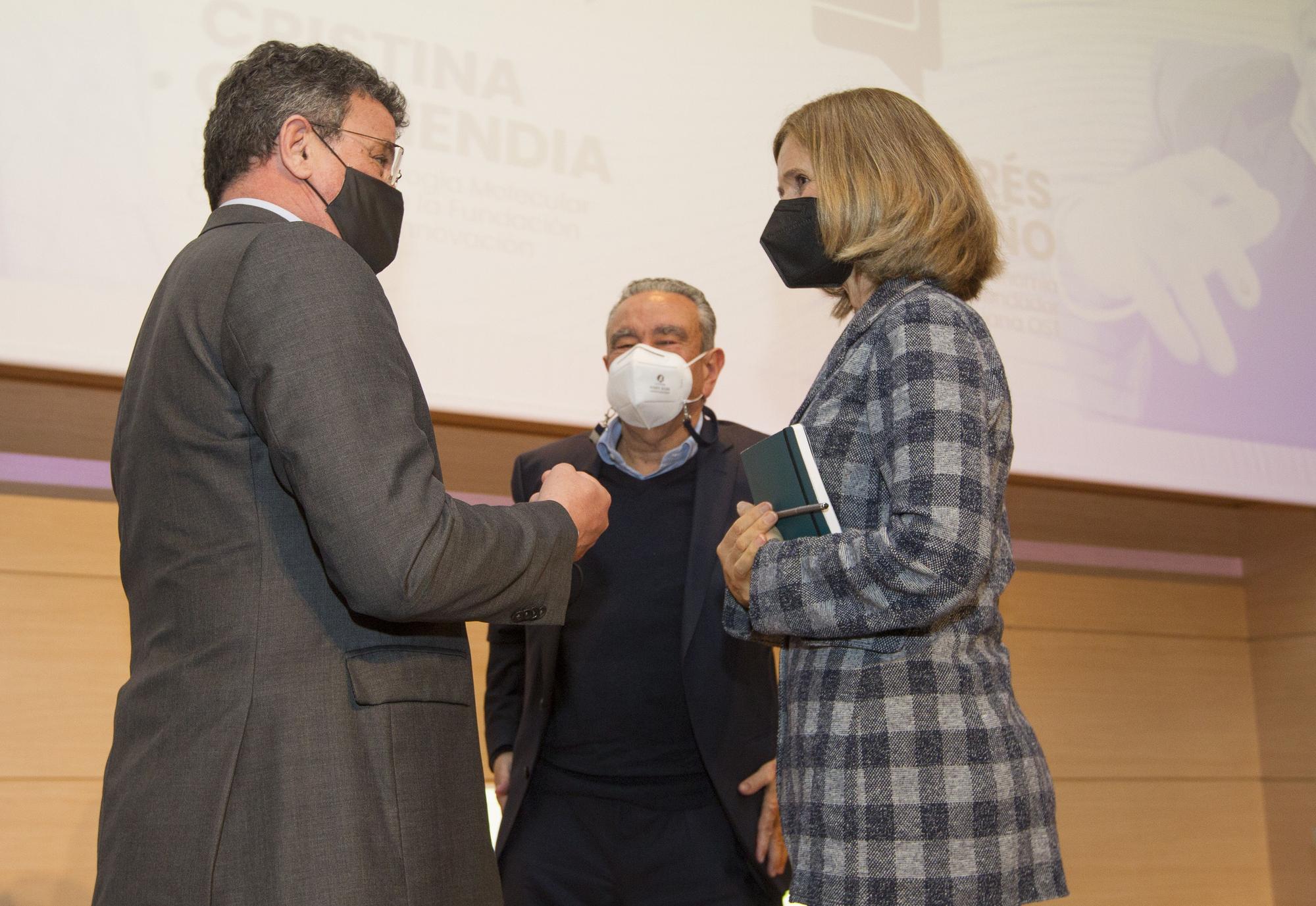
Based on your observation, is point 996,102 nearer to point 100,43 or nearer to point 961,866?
point 100,43

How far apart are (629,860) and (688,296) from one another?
119 cm

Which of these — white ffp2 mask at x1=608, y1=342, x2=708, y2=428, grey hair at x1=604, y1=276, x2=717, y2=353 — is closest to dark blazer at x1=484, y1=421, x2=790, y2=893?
white ffp2 mask at x1=608, y1=342, x2=708, y2=428

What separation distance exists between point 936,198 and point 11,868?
2.45m

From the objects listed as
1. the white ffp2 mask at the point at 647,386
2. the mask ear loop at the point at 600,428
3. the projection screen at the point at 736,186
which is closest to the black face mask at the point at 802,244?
the white ffp2 mask at the point at 647,386

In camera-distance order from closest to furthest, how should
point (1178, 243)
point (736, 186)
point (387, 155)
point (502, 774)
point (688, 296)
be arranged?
point (387, 155), point (502, 774), point (688, 296), point (736, 186), point (1178, 243)

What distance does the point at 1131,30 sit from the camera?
3.54 m

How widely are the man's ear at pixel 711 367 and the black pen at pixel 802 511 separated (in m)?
1.06

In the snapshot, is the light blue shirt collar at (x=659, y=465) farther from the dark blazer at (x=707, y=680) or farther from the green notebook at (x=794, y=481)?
the green notebook at (x=794, y=481)

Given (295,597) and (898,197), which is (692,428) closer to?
(898,197)

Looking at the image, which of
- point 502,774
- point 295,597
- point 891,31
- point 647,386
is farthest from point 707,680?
point 891,31

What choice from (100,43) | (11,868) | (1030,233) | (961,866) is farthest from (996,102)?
(11,868)

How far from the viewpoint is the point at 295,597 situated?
1125mm

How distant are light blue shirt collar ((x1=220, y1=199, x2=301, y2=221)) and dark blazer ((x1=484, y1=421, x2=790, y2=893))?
1.00 metres

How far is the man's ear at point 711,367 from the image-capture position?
2.50 meters
